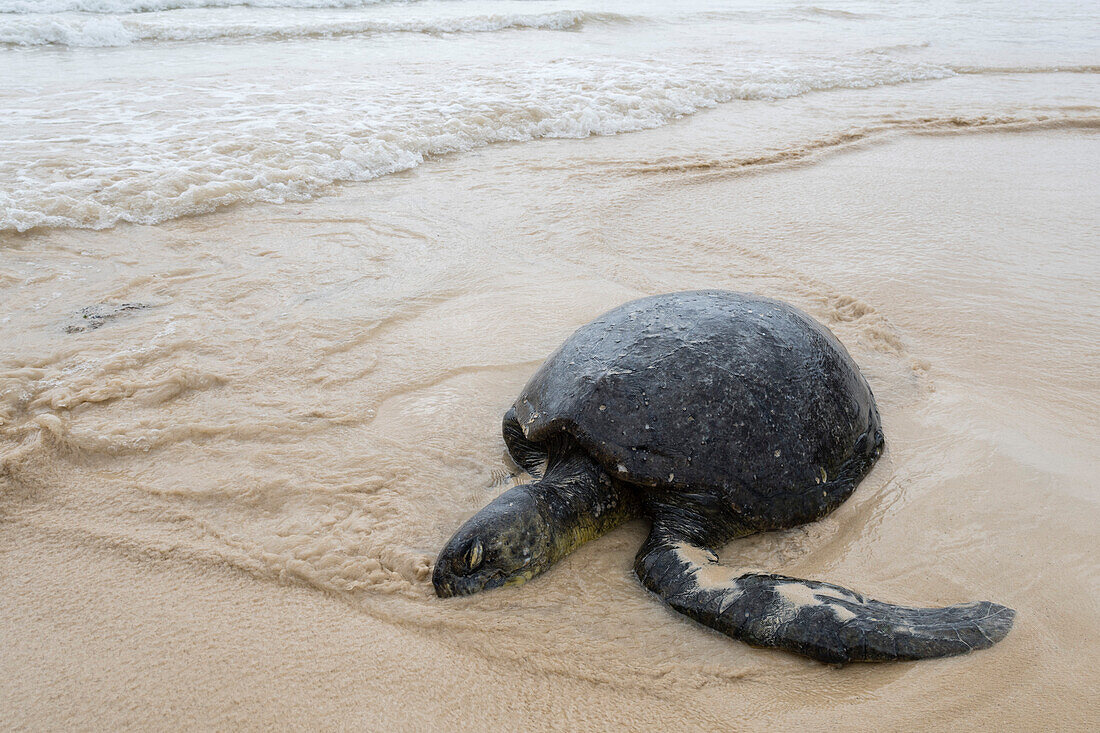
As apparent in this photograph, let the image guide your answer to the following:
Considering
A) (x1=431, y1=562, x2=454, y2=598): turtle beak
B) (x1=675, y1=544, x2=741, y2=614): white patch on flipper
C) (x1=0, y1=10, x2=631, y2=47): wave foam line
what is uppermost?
(x1=0, y1=10, x2=631, y2=47): wave foam line

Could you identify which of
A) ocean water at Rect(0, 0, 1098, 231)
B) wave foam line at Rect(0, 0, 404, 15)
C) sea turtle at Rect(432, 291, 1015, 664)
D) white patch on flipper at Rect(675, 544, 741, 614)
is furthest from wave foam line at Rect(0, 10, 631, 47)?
white patch on flipper at Rect(675, 544, 741, 614)

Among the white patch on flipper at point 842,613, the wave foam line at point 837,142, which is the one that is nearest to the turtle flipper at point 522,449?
the white patch on flipper at point 842,613

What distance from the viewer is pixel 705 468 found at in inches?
88.0

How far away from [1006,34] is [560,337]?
16147mm

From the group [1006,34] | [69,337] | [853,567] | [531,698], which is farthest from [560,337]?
[1006,34]

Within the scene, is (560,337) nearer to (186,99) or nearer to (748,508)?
(748,508)

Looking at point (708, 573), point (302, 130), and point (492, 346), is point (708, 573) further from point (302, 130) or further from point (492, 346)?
point (302, 130)

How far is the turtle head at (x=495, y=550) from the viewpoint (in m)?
2.07

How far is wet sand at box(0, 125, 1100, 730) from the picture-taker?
5.88 feet

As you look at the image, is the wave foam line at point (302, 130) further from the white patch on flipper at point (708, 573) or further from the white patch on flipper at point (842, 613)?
the white patch on flipper at point (842, 613)

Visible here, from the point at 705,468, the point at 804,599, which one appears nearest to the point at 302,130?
the point at 705,468

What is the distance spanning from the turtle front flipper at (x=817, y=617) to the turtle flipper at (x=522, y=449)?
67 centimetres

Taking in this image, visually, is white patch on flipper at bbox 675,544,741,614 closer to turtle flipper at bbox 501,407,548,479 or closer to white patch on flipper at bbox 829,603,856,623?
white patch on flipper at bbox 829,603,856,623

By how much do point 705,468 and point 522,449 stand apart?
77 cm
